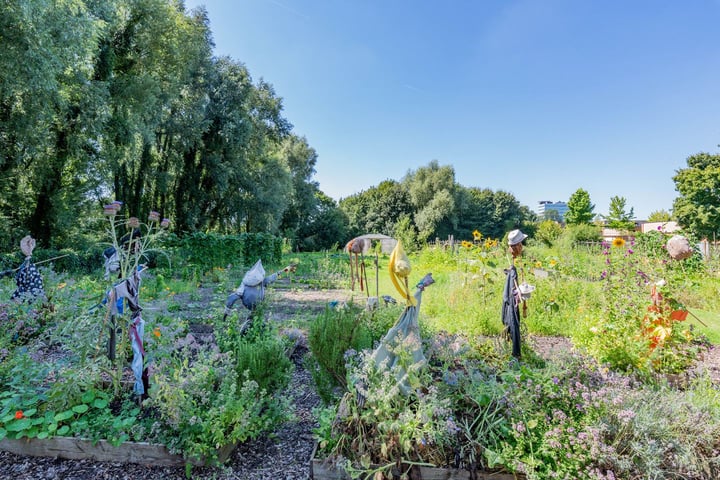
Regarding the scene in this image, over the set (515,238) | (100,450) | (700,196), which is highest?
(700,196)

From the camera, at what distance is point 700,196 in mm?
19281

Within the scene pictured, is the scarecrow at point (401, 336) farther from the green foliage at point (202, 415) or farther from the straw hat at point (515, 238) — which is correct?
the straw hat at point (515, 238)

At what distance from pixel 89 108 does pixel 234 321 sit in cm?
1001

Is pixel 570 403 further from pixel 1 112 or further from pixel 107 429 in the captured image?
pixel 1 112

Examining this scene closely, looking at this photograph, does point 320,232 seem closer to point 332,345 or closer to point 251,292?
point 251,292

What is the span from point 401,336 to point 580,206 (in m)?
36.8

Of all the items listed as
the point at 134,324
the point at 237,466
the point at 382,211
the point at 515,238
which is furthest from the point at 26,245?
the point at 382,211

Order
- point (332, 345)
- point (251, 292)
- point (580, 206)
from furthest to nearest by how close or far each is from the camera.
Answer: point (580, 206), point (251, 292), point (332, 345)

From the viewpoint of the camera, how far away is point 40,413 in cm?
235

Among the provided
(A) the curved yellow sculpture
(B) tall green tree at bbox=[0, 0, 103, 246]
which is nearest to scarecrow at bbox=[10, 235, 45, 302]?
(A) the curved yellow sculpture

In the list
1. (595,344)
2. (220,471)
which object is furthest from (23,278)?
(595,344)

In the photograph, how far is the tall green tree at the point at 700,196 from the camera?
18.5 meters

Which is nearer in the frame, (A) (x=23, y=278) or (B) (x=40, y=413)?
(B) (x=40, y=413)

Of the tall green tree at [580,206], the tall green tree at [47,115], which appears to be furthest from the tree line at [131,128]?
the tall green tree at [580,206]
